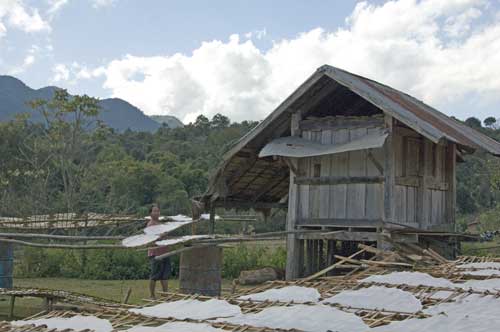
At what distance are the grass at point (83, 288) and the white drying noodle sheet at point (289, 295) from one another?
241 inches

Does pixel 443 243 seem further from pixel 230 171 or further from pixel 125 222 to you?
pixel 125 222

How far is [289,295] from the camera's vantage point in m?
6.18

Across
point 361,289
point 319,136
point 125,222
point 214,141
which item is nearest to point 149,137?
point 214,141

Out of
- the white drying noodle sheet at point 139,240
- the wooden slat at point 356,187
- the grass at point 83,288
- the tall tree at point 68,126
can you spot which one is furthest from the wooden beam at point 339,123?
the tall tree at point 68,126

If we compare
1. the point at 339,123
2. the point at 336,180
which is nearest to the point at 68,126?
the point at 339,123

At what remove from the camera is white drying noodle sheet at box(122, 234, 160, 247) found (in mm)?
6684

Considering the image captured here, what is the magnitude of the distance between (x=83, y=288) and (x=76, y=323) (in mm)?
10591

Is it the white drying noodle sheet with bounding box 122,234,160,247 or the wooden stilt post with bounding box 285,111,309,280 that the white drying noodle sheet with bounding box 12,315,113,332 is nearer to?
Result: the white drying noodle sheet with bounding box 122,234,160,247

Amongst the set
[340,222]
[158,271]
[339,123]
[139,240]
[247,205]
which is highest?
[339,123]

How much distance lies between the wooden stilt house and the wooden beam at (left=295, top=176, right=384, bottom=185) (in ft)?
0.06

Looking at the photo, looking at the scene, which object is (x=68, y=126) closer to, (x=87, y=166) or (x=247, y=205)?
(x=87, y=166)

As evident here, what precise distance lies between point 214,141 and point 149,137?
7040 mm

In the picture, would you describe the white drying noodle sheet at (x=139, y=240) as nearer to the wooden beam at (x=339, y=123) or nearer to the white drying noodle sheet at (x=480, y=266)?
the white drying noodle sheet at (x=480, y=266)

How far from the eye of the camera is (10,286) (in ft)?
42.0
